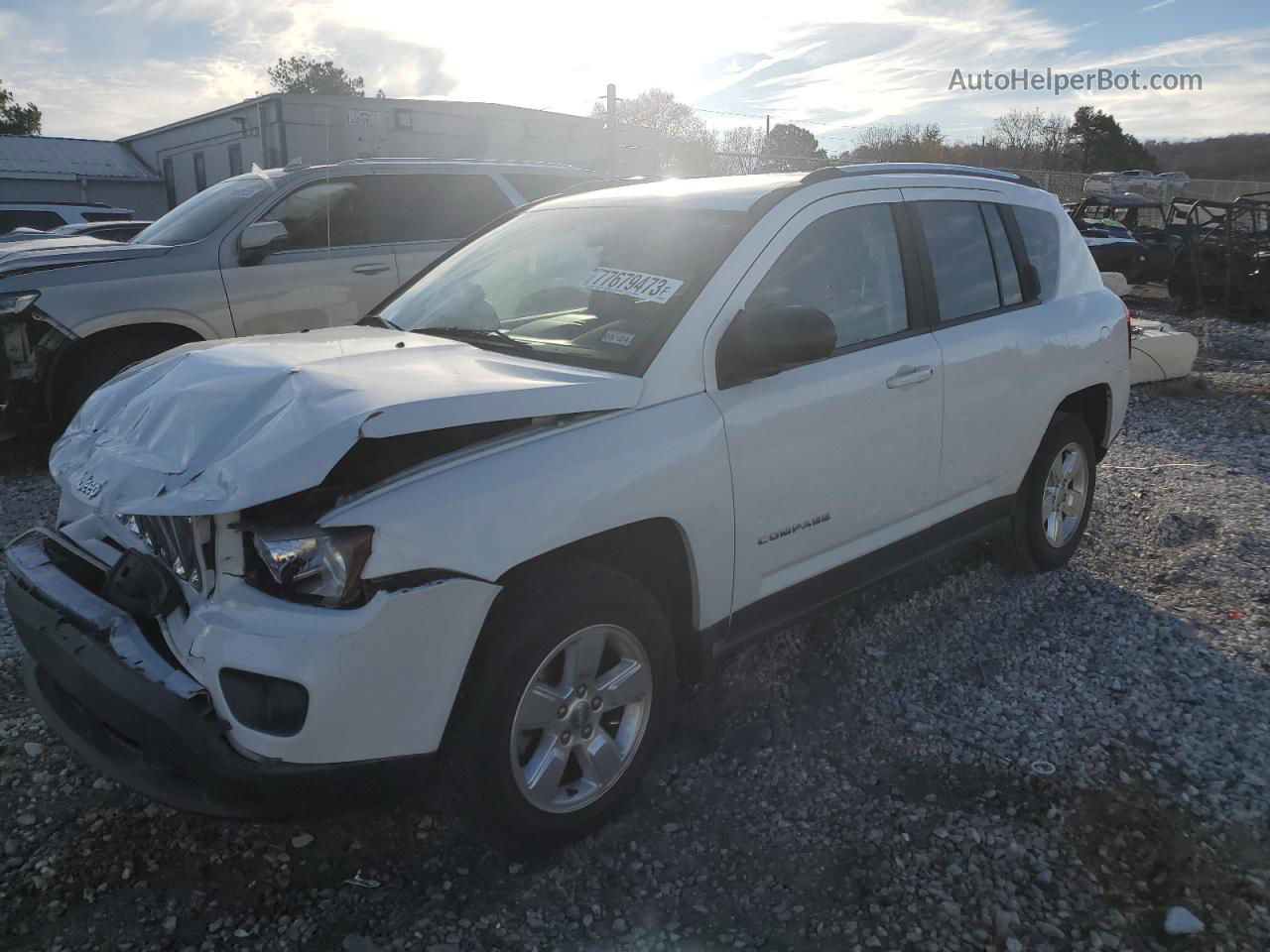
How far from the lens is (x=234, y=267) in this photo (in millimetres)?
6238

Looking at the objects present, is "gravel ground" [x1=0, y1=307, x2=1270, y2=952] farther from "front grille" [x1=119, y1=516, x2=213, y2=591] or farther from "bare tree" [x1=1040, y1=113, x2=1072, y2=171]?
"bare tree" [x1=1040, y1=113, x2=1072, y2=171]

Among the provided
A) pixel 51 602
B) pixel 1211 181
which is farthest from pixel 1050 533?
pixel 1211 181

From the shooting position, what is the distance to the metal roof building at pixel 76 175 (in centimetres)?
3375

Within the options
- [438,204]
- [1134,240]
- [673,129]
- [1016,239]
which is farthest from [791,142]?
[1016,239]

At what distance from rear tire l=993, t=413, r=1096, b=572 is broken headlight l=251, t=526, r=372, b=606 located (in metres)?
3.21

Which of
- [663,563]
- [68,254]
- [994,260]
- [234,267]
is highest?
[68,254]

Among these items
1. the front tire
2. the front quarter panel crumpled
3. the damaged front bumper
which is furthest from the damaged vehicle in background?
the damaged front bumper

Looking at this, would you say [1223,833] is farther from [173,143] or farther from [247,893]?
[173,143]

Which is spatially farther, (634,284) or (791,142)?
(791,142)

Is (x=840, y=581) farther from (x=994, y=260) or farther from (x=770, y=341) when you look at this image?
(x=994, y=260)

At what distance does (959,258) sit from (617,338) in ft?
5.80

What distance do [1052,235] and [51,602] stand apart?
4.34 m

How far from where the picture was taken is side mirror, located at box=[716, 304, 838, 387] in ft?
9.12

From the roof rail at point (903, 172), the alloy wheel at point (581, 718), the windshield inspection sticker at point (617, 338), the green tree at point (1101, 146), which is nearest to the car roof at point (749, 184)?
the roof rail at point (903, 172)
